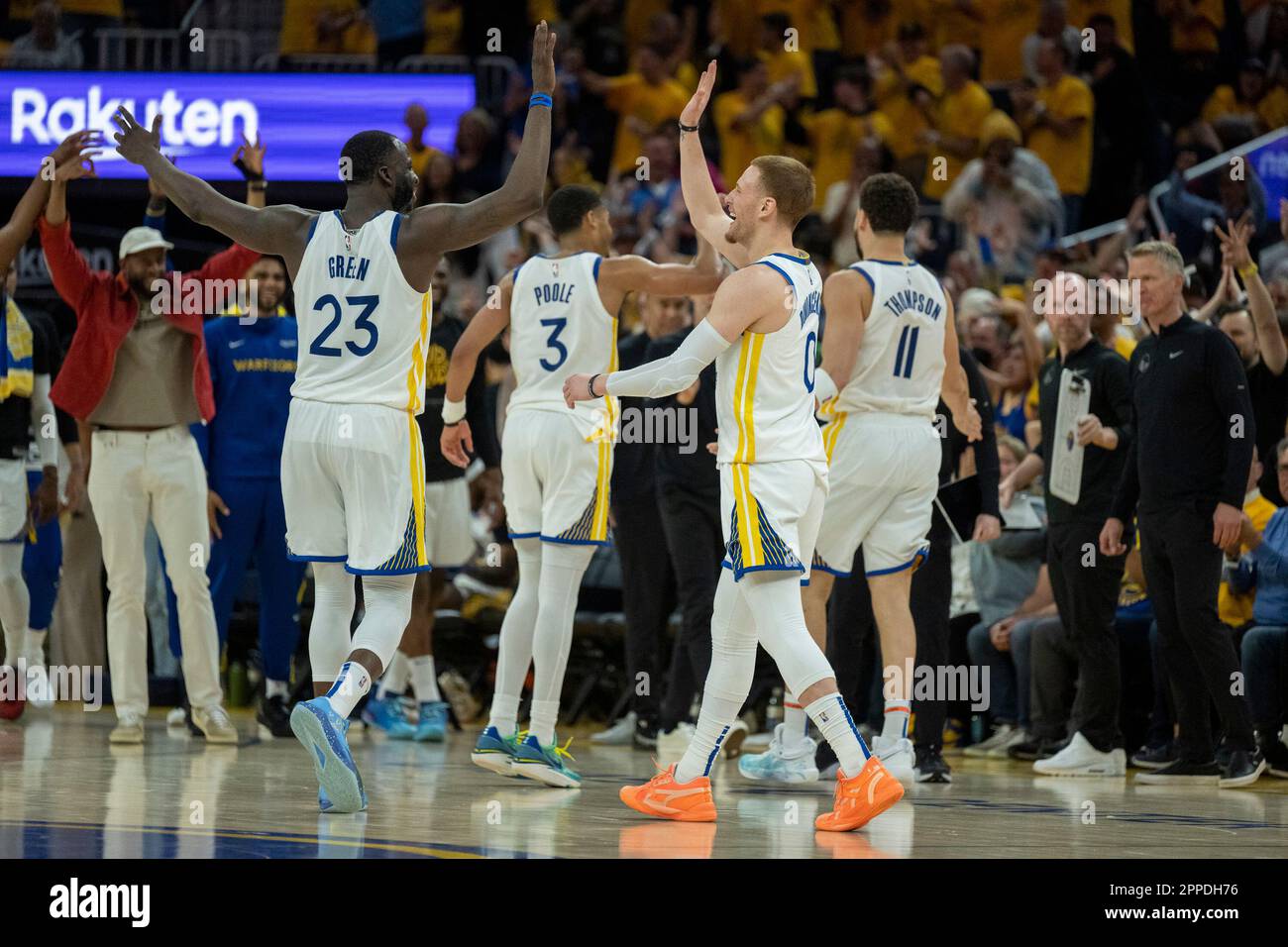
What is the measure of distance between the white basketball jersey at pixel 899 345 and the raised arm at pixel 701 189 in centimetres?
94

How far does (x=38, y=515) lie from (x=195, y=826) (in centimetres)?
462

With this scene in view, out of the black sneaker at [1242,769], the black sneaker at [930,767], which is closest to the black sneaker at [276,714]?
the black sneaker at [930,767]

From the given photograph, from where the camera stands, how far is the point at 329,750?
5.77 m

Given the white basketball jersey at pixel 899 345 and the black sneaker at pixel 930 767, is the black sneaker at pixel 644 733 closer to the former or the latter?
the black sneaker at pixel 930 767

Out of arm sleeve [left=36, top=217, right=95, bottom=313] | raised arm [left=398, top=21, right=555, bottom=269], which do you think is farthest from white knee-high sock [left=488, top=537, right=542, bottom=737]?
arm sleeve [left=36, top=217, right=95, bottom=313]

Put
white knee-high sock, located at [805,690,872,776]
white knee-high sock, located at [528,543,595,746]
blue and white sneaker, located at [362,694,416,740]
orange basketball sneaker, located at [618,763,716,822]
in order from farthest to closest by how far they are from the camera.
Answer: blue and white sneaker, located at [362,694,416,740] < white knee-high sock, located at [528,543,595,746] < orange basketball sneaker, located at [618,763,716,822] < white knee-high sock, located at [805,690,872,776]

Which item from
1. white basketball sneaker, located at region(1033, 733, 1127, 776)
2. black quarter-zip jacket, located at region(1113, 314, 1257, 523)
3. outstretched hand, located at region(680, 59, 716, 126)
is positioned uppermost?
outstretched hand, located at region(680, 59, 716, 126)

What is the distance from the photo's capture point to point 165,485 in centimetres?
879

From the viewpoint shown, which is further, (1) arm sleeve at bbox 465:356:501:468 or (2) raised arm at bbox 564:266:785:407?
(1) arm sleeve at bbox 465:356:501:468

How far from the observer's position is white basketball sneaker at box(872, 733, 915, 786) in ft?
23.7

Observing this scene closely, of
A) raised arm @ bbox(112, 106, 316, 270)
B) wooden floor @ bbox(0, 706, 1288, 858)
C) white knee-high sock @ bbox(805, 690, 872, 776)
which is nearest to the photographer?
wooden floor @ bbox(0, 706, 1288, 858)

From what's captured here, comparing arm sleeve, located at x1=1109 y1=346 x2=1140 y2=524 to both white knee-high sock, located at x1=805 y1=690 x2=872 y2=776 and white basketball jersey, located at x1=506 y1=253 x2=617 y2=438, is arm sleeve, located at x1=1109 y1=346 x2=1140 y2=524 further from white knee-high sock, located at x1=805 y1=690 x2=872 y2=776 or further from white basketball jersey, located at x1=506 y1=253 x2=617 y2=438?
white knee-high sock, located at x1=805 y1=690 x2=872 y2=776

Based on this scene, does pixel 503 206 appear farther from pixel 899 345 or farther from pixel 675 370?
pixel 899 345

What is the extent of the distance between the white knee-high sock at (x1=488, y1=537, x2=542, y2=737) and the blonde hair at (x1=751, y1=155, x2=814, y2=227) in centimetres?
193
